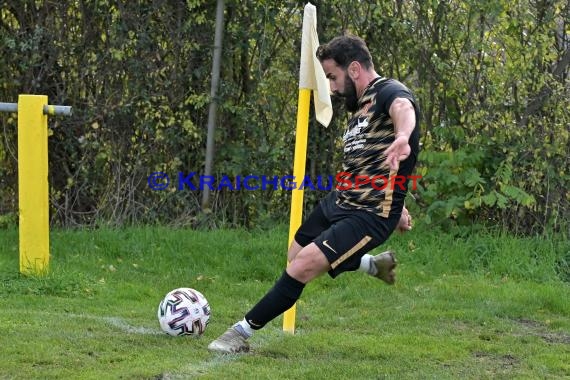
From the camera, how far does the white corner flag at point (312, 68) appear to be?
535cm

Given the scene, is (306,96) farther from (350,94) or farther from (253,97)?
(253,97)

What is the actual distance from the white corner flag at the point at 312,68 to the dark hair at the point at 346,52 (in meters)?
0.46

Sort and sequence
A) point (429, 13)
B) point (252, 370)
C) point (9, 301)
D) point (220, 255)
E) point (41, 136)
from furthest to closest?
point (429, 13) → point (220, 255) → point (41, 136) → point (9, 301) → point (252, 370)

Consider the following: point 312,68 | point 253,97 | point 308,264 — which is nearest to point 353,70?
point 312,68

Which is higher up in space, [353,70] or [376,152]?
[353,70]

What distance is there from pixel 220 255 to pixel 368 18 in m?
2.73

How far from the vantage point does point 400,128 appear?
4.43m

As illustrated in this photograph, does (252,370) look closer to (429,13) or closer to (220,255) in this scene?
(220,255)

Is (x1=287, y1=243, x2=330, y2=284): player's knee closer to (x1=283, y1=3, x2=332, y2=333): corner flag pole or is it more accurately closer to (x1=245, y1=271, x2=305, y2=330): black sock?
(x1=245, y1=271, x2=305, y2=330): black sock

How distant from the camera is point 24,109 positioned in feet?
21.4

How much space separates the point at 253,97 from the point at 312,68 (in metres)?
3.48

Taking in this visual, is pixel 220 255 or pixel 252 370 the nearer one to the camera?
pixel 252 370

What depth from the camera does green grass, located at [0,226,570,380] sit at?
4.69 meters

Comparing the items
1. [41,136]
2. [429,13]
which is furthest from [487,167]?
[41,136]
